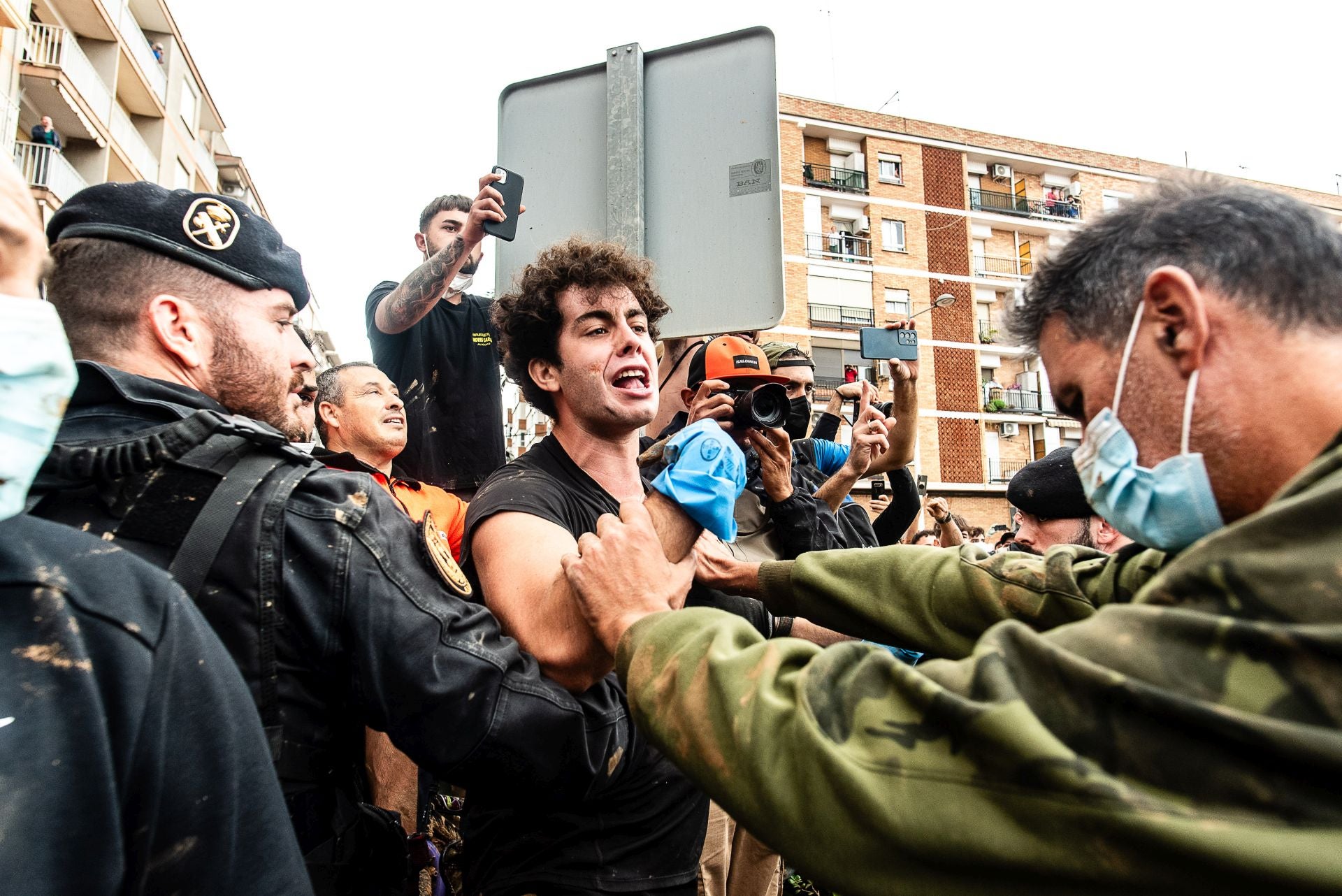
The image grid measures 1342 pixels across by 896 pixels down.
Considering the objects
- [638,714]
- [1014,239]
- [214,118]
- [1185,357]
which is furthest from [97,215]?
[1014,239]

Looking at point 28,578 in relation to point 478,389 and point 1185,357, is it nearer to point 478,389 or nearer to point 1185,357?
point 1185,357

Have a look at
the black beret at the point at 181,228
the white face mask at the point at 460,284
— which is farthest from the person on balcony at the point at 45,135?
the black beret at the point at 181,228

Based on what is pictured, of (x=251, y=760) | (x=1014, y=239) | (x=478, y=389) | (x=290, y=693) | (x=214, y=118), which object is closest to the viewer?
(x=251, y=760)

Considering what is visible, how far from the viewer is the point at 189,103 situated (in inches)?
1069

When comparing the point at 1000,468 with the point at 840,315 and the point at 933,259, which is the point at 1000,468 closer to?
the point at 933,259

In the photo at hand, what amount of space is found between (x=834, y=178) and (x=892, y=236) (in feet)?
11.3

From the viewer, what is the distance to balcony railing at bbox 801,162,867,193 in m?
34.6

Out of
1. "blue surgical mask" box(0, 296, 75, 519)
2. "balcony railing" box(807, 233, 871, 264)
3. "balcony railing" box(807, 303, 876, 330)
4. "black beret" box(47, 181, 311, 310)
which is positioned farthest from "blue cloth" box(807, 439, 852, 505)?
"balcony railing" box(807, 233, 871, 264)

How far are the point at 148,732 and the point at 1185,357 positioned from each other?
5.37 feet

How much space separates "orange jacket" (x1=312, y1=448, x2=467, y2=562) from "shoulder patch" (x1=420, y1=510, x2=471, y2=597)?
6.24ft

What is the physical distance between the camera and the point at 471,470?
3.93 meters

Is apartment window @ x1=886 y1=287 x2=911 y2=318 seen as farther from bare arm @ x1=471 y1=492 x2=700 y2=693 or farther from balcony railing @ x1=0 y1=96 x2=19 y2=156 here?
bare arm @ x1=471 y1=492 x2=700 y2=693

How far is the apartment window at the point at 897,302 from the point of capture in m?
34.8

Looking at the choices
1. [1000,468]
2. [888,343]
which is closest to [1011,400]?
[1000,468]
